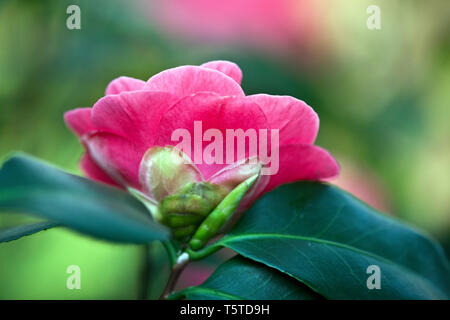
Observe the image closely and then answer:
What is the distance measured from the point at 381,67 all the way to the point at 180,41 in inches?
23.9

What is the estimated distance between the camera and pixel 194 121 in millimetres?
426

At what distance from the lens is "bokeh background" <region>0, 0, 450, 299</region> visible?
3.56ft

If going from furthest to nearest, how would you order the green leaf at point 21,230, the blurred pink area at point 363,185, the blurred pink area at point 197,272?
1. the blurred pink area at point 363,185
2. the blurred pink area at point 197,272
3. the green leaf at point 21,230

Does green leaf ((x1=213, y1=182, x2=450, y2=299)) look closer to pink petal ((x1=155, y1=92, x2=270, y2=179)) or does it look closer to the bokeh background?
pink petal ((x1=155, y1=92, x2=270, y2=179))

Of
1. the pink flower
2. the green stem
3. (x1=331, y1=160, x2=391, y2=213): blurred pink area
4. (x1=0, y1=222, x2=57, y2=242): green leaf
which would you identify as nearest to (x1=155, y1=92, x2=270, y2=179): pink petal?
the pink flower

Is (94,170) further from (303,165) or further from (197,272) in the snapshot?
(197,272)

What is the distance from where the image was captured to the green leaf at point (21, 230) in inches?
16.1

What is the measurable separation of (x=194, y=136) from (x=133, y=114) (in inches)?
2.1

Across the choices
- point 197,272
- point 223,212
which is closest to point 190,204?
point 223,212

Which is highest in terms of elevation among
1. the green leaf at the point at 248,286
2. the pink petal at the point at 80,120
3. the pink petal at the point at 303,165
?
the pink petal at the point at 80,120

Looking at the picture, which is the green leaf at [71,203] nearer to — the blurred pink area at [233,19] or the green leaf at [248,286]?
the green leaf at [248,286]

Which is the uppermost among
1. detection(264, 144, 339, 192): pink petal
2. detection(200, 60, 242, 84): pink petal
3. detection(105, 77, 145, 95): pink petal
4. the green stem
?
detection(200, 60, 242, 84): pink petal

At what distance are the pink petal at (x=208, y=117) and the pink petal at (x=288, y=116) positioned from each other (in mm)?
11

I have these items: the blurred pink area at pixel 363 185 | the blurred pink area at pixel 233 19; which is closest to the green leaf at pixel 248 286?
the blurred pink area at pixel 363 185
